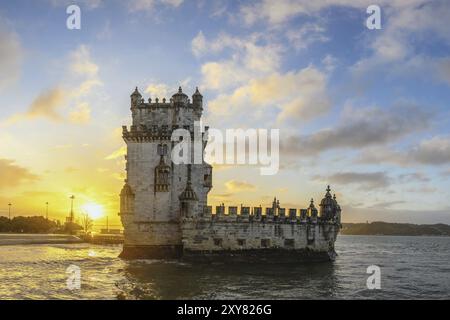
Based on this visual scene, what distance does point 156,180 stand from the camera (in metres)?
49.6

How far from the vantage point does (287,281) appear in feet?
125

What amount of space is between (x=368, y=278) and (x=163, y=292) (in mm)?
22656

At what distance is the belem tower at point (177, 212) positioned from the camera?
47.6 metres

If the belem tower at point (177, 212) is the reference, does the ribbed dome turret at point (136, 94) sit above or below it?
above

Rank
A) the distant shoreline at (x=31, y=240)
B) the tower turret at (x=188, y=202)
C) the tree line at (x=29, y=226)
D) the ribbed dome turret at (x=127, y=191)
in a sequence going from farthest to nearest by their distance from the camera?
the tree line at (x=29, y=226)
the distant shoreline at (x=31, y=240)
the ribbed dome turret at (x=127, y=191)
the tower turret at (x=188, y=202)

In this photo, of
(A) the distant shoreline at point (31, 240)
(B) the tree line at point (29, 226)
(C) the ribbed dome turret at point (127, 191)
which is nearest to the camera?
(C) the ribbed dome turret at point (127, 191)

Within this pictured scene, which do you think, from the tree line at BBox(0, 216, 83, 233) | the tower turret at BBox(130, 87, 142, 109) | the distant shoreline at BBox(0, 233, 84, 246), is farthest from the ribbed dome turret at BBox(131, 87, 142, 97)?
the tree line at BBox(0, 216, 83, 233)

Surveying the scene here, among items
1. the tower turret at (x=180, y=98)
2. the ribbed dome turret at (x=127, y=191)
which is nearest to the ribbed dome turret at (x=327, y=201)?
the tower turret at (x=180, y=98)

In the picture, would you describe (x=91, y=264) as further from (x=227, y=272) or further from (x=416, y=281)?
(x=416, y=281)

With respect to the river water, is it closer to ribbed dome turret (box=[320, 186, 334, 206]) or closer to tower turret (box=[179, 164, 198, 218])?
tower turret (box=[179, 164, 198, 218])

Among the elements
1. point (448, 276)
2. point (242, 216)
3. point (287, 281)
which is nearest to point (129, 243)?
point (242, 216)

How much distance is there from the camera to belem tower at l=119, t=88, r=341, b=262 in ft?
156

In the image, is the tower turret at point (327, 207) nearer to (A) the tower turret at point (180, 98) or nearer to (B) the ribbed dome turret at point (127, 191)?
(A) the tower turret at point (180, 98)
